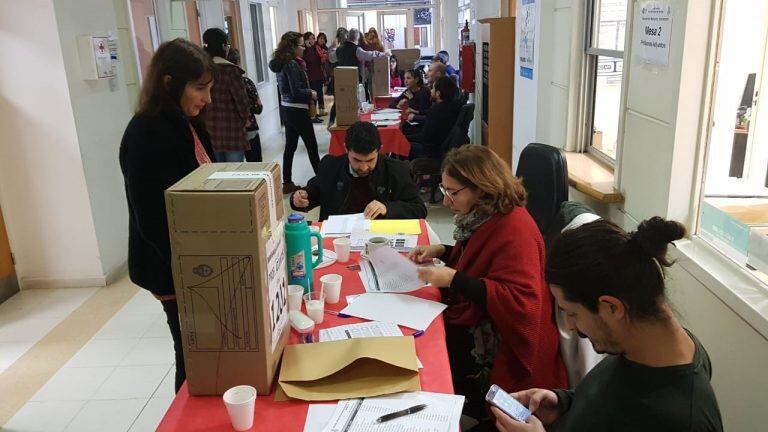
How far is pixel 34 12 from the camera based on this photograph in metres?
3.36

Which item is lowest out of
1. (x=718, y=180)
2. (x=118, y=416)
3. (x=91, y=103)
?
(x=118, y=416)

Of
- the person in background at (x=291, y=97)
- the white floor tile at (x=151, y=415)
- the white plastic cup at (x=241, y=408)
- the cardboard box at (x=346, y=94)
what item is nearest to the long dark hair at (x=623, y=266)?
the white plastic cup at (x=241, y=408)

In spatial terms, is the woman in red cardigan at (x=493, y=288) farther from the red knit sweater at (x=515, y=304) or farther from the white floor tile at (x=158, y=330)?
the white floor tile at (x=158, y=330)

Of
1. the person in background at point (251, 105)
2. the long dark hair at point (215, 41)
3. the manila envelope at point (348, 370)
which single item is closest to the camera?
the manila envelope at point (348, 370)

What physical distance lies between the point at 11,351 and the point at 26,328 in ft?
0.83

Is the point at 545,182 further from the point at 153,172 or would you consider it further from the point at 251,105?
the point at 251,105

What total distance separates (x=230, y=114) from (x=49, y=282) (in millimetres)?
1756

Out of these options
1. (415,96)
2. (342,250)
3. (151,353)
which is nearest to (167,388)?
(151,353)

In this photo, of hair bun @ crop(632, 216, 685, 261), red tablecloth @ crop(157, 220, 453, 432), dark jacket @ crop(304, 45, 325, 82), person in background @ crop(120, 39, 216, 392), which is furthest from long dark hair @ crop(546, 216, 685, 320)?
dark jacket @ crop(304, 45, 325, 82)

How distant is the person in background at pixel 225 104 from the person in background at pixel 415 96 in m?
2.20

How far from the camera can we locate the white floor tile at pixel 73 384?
264cm

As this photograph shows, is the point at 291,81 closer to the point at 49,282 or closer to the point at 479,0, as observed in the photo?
the point at 479,0

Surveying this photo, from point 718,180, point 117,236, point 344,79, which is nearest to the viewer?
point 718,180

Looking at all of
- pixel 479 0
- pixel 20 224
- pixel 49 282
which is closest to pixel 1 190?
pixel 20 224
